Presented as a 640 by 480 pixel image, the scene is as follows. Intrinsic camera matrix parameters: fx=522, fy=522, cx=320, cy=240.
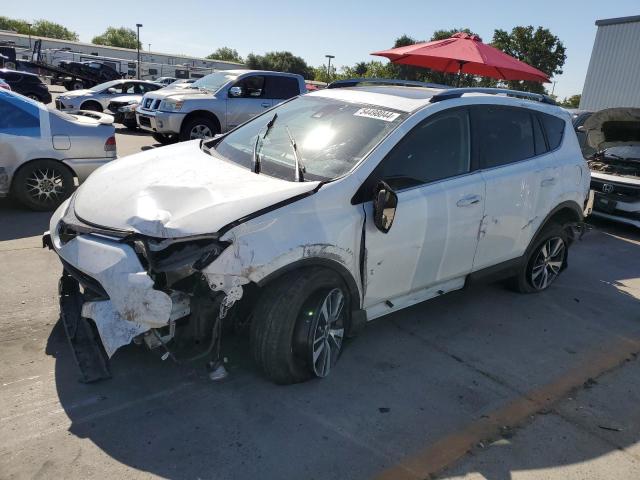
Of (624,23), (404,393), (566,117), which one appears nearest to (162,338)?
(404,393)

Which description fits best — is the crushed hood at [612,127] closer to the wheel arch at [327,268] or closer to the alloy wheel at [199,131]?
the wheel arch at [327,268]

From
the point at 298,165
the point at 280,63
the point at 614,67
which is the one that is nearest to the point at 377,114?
the point at 298,165

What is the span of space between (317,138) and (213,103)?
811 centimetres

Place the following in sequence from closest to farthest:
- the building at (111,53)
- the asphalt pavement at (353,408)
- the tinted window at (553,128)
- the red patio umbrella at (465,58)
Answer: the asphalt pavement at (353,408) → the tinted window at (553,128) → the red patio umbrella at (465,58) → the building at (111,53)

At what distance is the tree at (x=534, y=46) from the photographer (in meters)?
44.7

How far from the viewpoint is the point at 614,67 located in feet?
67.9

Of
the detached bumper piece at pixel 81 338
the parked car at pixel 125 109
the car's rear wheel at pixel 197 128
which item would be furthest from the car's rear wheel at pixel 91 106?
the detached bumper piece at pixel 81 338

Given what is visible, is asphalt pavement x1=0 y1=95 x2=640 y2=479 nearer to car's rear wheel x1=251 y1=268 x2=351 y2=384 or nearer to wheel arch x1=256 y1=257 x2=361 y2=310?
car's rear wheel x1=251 y1=268 x2=351 y2=384

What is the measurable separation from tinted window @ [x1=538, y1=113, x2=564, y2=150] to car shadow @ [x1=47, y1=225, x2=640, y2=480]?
62.5 inches

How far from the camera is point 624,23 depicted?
20188 millimetres

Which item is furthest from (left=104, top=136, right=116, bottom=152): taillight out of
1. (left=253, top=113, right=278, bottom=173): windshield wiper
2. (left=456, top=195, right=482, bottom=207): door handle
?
(left=456, top=195, right=482, bottom=207): door handle

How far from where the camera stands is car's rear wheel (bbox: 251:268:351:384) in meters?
2.89

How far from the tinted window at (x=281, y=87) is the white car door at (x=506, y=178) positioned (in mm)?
8123

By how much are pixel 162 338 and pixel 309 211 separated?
1.06m
